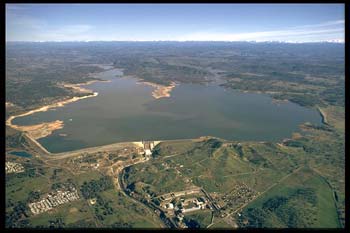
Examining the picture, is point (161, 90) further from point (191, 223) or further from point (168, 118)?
point (191, 223)

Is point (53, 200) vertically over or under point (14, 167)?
under

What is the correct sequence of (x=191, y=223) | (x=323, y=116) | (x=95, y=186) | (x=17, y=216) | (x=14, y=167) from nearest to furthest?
(x=17, y=216)
(x=191, y=223)
(x=95, y=186)
(x=14, y=167)
(x=323, y=116)

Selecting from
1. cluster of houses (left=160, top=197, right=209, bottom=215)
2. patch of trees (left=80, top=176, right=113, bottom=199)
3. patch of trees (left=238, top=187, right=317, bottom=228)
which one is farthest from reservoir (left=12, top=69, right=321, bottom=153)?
cluster of houses (left=160, top=197, right=209, bottom=215)

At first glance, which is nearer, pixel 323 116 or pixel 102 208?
pixel 102 208

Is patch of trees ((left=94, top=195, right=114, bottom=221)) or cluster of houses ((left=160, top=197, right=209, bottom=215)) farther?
cluster of houses ((left=160, top=197, right=209, bottom=215))

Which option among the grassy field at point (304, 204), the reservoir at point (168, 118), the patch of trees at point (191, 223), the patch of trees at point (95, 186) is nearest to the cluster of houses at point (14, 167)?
the reservoir at point (168, 118)

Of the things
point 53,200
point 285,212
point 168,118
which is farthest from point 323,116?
point 53,200

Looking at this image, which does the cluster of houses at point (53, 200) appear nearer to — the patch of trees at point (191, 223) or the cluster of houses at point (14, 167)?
the cluster of houses at point (14, 167)

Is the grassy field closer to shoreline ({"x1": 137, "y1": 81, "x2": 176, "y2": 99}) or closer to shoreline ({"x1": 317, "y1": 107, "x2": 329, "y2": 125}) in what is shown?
shoreline ({"x1": 317, "y1": 107, "x2": 329, "y2": 125})
